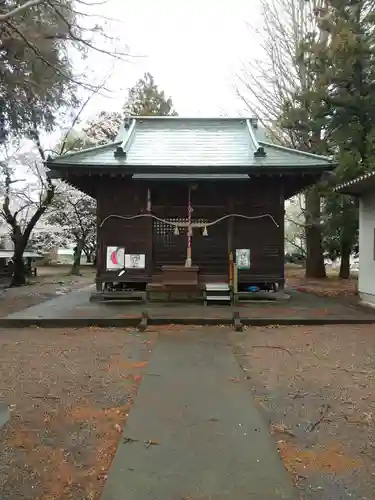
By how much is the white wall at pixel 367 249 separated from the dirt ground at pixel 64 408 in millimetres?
6422

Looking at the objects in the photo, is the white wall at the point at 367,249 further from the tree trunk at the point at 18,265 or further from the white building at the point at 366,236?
the tree trunk at the point at 18,265

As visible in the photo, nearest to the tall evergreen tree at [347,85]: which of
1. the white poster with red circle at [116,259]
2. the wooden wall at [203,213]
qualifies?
the wooden wall at [203,213]

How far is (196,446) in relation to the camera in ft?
10.3

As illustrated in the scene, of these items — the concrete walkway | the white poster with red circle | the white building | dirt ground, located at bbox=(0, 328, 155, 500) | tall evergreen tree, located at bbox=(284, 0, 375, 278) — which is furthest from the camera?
tall evergreen tree, located at bbox=(284, 0, 375, 278)

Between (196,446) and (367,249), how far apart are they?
9.48 m

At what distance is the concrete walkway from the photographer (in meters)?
2.56

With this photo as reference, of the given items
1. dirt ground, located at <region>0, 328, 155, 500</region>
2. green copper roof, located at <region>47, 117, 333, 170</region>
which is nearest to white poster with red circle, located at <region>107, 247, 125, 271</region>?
green copper roof, located at <region>47, 117, 333, 170</region>

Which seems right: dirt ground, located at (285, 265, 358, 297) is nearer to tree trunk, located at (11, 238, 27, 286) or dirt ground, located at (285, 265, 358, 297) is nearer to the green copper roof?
the green copper roof

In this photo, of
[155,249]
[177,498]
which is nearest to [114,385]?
[177,498]

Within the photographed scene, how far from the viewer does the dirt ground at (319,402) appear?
2762 millimetres

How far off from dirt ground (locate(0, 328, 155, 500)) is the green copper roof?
5.29 metres

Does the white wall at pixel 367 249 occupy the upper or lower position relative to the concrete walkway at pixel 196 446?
upper

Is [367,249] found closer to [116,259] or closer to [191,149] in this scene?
[191,149]

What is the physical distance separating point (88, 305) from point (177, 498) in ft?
28.2
